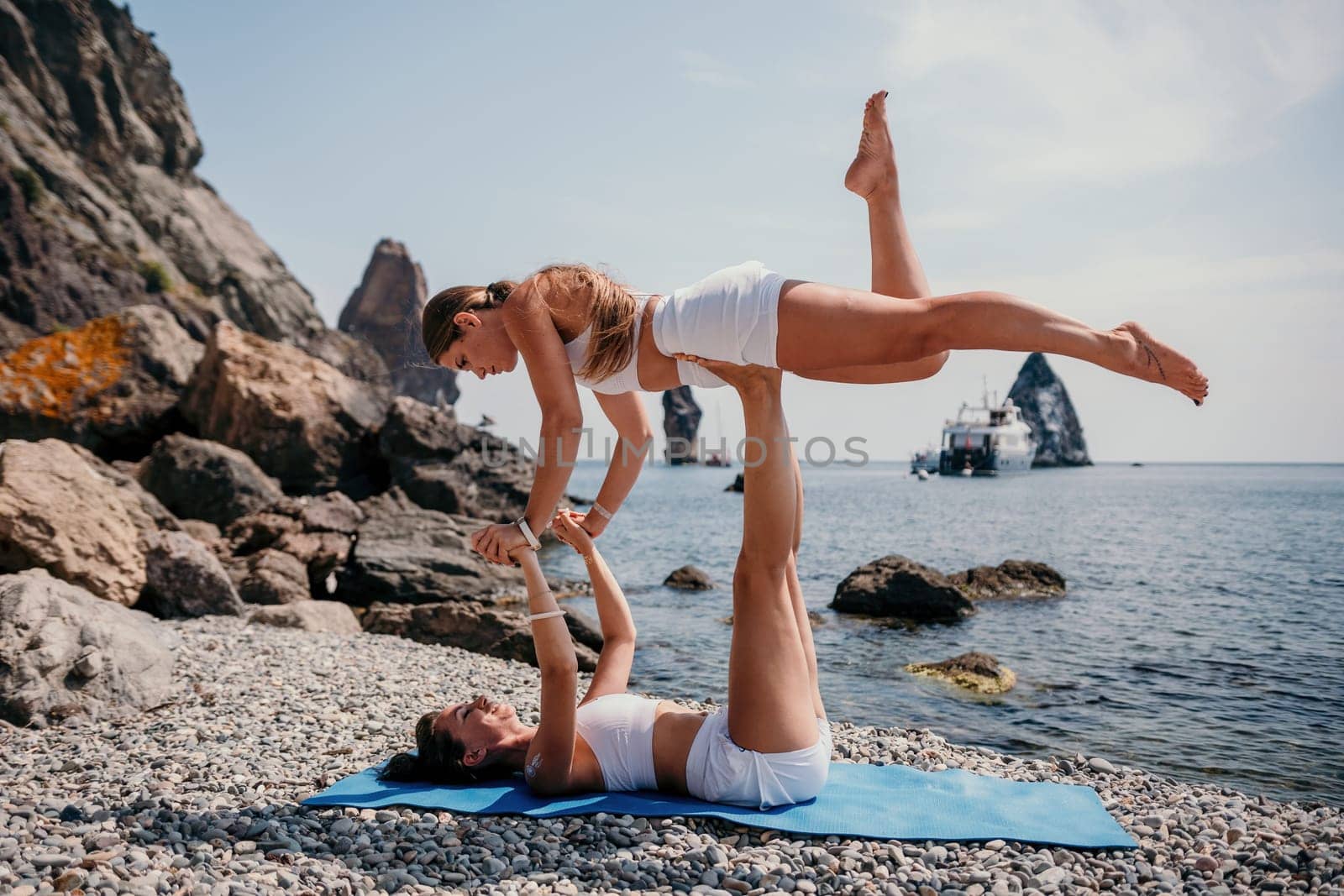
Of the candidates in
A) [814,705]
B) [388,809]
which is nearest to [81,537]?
[388,809]

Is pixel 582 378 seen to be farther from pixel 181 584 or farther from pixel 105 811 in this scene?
pixel 181 584

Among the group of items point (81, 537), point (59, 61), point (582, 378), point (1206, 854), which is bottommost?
point (1206, 854)

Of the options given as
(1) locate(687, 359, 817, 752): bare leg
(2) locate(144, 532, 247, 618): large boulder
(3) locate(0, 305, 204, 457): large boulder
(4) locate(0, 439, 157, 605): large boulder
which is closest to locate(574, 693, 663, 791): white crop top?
(1) locate(687, 359, 817, 752): bare leg

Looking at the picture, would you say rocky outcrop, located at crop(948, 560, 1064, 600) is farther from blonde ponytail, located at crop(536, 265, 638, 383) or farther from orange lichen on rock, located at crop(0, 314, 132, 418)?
orange lichen on rock, located at crop(0, 314, 132, 418)

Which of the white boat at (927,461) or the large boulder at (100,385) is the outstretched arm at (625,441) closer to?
the large boulder at (100,385)

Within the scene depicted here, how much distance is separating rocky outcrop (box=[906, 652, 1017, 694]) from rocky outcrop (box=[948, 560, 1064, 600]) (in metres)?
5.75

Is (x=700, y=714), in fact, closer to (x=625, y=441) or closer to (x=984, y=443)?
(x=625, y=441)

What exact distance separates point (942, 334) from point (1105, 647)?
984 centimetres

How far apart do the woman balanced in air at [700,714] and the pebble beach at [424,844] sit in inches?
11.7

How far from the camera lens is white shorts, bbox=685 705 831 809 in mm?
4016

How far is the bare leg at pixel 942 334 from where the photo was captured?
344 centimetres

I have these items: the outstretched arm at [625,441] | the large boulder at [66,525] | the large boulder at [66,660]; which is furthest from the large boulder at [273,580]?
the outstretched arm at [625,441]

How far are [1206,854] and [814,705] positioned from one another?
1.77m

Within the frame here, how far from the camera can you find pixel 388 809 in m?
4.09
